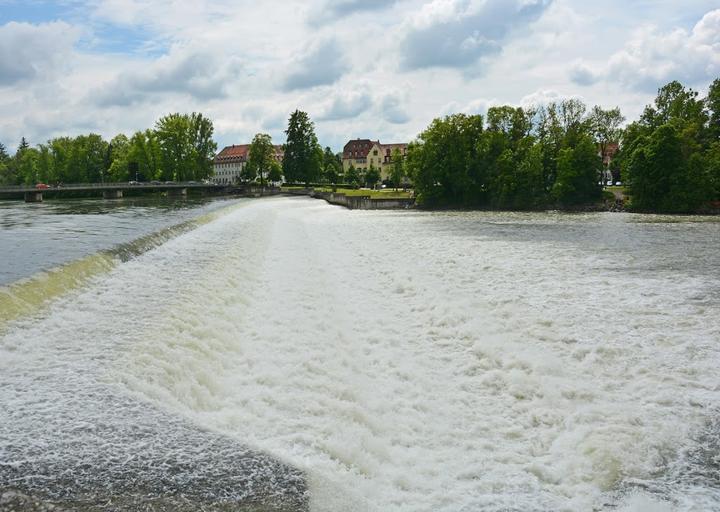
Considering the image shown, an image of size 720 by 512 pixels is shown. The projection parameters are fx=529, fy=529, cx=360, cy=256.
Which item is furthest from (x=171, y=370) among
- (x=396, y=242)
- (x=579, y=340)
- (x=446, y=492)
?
(x=396, y=242)

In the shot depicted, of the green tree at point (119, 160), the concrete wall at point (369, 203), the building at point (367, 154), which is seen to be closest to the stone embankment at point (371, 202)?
the concrete wall at point (369, 203)

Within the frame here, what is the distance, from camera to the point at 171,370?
619 cm

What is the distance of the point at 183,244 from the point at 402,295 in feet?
32.5

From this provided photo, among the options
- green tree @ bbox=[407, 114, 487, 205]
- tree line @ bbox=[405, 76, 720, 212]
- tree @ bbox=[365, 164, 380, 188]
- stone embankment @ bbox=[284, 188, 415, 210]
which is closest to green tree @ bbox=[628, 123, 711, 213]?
tree line @ bbox=[405, 76, 720, 212]

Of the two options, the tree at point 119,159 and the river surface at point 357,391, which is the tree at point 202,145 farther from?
the river surface at point 357,391

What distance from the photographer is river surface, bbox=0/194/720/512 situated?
4164 mm

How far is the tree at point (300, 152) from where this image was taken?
106 meters

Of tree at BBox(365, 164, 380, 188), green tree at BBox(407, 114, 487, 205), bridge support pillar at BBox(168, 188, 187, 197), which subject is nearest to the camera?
green tree at BBox(407, 114, 487, 205)

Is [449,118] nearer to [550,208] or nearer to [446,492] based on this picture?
[550,208]

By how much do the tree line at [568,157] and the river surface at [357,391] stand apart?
42.8m

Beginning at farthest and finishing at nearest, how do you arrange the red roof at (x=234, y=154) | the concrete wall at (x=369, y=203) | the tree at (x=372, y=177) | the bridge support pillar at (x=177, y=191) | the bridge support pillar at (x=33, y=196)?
the red roof at (x=234, y=154) → the tree at (x=372, y=177) → the bridge support pillar at (x=177, y=191) → the bridge support pillar at (x=33, y=196) → the concrete wall at (x=369, y=203)

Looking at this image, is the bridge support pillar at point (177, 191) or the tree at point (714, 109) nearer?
the tree at point (714, 109)

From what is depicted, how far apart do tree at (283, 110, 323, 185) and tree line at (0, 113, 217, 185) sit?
15.7 meters

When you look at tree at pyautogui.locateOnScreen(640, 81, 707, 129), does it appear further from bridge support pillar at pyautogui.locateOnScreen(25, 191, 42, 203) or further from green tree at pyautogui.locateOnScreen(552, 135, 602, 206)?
bridge support pillar at pyautogui.locateOnScreen(25, 191, 42, 203)
